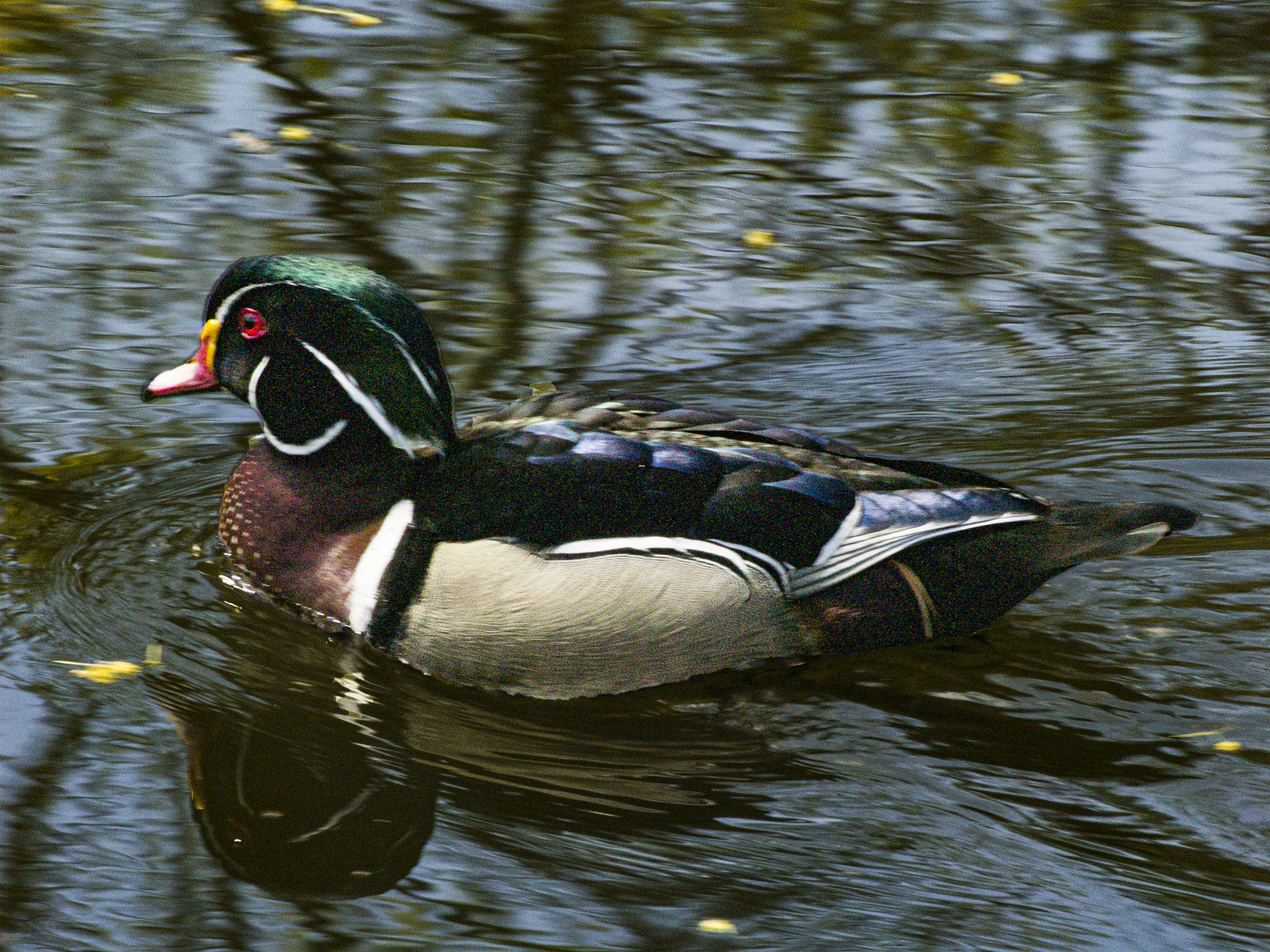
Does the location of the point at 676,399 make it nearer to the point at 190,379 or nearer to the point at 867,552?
the point at 867,552

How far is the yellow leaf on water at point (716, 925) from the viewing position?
3.74m

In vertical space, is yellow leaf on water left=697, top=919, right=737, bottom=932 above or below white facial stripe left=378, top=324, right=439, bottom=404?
below

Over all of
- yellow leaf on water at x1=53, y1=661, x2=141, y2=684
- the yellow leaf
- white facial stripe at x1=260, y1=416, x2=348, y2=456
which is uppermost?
the yellow leaf

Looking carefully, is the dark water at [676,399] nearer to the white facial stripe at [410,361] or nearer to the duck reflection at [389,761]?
the duck reflection at [389,761]

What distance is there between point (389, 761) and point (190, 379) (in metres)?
1.36

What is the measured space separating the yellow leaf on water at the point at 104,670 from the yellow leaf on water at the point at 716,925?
1.85m

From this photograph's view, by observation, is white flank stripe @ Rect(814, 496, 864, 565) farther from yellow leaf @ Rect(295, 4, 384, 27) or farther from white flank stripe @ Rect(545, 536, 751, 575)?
yellow leaf @ Rect(295, 4, 384, 27)

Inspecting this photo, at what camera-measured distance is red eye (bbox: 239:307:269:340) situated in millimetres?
4746

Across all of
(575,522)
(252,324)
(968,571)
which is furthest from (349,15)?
(968,571)

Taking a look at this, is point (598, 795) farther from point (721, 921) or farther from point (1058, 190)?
point (1058, 190)

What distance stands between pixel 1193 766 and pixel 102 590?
3134mm

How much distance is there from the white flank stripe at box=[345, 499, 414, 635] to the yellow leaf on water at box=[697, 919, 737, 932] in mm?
1390

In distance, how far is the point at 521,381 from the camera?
623cm

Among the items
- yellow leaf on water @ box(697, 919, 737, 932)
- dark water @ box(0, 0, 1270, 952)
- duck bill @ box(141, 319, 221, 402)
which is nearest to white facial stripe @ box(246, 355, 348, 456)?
duck bill @ box(141, 319, 221, 402)
